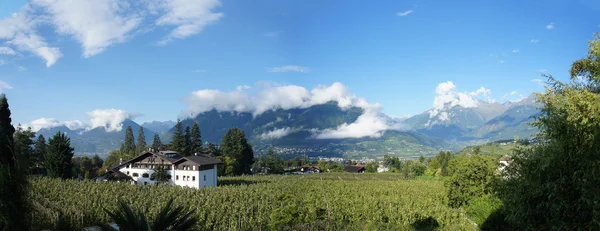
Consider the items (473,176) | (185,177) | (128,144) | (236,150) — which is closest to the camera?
(473,176)

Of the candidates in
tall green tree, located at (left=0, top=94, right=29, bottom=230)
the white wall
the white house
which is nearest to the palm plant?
tall green tree, located at (left=0, top=94, right=29, bottom=230)

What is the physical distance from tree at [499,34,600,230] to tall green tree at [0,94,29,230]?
1103cm

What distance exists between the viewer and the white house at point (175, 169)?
4744cm

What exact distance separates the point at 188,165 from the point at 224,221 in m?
24.5

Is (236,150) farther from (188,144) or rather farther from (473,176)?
(473,176)

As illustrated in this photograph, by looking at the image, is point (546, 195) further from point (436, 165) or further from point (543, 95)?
point (436, 165)

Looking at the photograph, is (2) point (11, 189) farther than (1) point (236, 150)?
No

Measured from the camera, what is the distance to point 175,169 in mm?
48625

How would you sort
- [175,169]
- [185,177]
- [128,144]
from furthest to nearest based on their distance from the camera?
[128,144] < [175,169] < [185,177]

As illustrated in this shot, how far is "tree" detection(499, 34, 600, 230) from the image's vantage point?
7.71 metres

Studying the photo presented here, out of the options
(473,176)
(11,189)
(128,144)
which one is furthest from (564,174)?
(128,144)

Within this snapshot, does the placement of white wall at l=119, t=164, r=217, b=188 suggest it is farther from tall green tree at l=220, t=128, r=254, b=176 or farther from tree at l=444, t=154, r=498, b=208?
tree at l=444, t=154, r=498, b=208

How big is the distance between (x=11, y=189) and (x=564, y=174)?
11869 mm

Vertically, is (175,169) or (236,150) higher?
(236,150)
